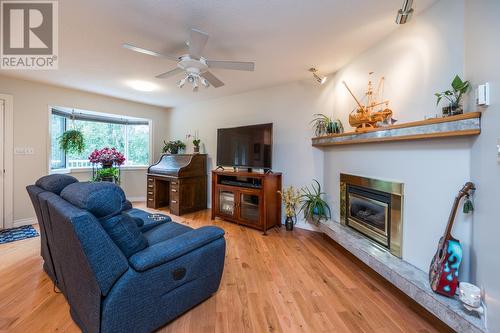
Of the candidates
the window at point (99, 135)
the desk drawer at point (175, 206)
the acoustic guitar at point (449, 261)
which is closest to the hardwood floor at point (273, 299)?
the acoustic guitar at point (449, 261)

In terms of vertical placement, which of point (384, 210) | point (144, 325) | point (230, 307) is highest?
point (384, 210)

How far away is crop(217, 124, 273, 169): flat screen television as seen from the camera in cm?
335

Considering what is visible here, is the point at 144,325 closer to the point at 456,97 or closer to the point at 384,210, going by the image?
the point at 384,210

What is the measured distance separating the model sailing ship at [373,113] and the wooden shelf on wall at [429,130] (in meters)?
0.12

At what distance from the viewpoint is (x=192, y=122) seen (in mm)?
4977

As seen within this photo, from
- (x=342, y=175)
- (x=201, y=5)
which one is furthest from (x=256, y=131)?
(x=201, y=5)

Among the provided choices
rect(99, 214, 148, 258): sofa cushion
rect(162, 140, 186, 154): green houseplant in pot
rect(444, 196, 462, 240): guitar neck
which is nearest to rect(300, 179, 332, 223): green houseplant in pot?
rect(444, 196, 462, 240): guitar neck

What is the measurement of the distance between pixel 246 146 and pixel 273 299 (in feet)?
7.70

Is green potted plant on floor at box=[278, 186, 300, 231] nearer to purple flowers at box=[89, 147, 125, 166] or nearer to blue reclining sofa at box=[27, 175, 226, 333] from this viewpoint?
blue reclining sofa at box=[27, 175, 226, 333]

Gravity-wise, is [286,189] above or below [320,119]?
below

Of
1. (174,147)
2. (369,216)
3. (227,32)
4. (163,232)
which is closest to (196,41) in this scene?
(227,32)

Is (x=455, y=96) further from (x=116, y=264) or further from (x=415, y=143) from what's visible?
(x=116, y=264)

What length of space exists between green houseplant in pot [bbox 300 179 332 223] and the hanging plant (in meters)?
4.34

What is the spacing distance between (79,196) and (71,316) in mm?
1045
